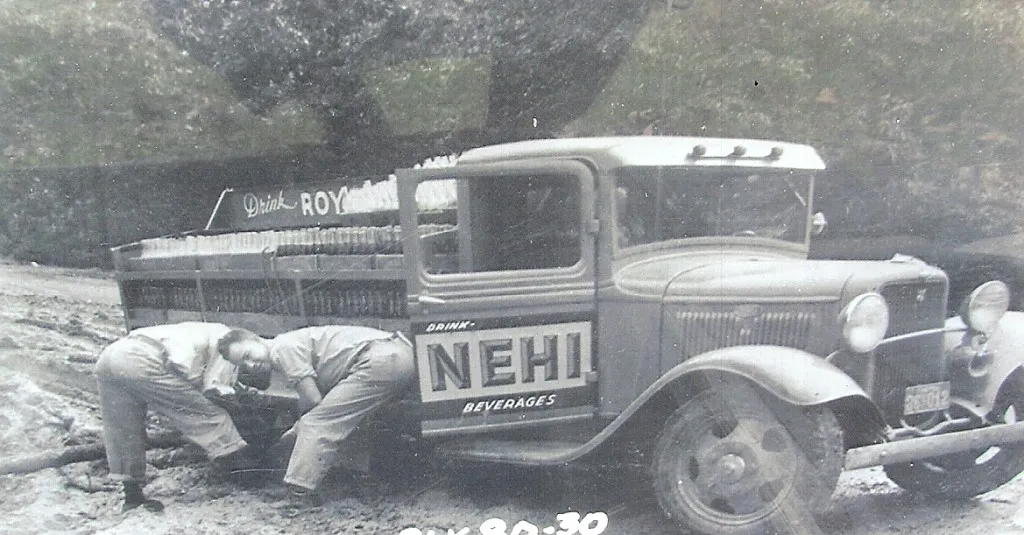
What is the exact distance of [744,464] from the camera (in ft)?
6.41

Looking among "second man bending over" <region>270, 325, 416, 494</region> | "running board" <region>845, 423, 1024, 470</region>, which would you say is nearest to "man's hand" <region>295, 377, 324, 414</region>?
"second man bending over" <region>270, 325, 416, 494</region>

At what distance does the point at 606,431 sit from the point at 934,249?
1.07 meters

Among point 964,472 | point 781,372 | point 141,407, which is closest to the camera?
point 781,372

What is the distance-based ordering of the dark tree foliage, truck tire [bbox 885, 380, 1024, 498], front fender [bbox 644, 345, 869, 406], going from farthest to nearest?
truck tire [bbox 885, 380, 1024, 498], the dark tree foliage, front fender [bbox 644, 345, 869, 406]

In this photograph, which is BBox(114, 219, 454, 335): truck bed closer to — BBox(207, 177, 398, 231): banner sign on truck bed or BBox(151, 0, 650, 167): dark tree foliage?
BBox(207, 177, 398, 231): banner sign on truck bed

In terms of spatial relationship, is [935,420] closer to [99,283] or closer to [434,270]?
[434,270]

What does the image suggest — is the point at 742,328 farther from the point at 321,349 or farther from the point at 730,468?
the point at 321,349

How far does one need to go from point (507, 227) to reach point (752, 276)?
694mm

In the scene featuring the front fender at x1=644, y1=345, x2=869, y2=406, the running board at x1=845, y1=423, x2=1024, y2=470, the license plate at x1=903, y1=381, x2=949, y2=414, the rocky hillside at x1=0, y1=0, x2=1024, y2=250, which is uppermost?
the rocky hillside at x1=0, y1=0, x2=1024, y2=250

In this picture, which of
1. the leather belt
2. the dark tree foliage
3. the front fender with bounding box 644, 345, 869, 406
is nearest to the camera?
the front fender with bounding box 644, 345, 869, 406

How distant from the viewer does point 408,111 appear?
1.94 m

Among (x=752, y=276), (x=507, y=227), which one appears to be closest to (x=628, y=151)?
(x=507, y=227)

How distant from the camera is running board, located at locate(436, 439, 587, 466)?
208 cm

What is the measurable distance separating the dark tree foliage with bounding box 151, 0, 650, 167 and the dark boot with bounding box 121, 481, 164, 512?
1.14m
